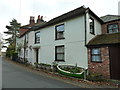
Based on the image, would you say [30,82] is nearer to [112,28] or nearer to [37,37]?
[37,37]

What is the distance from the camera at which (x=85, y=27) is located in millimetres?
12828

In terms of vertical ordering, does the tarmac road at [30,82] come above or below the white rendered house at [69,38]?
below

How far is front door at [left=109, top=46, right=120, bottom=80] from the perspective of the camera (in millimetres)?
10617

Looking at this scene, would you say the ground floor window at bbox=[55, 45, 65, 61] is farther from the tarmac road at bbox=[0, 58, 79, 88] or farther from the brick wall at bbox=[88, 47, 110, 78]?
the tarmac road at bbox=[0, 58, 79, 88]

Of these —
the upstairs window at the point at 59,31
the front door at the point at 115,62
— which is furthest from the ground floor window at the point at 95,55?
the upstairs window at the point at 59,31

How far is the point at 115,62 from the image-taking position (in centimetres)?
1077

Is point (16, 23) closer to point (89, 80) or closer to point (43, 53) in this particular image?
point (43, 53)

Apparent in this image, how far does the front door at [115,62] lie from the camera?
418 inches

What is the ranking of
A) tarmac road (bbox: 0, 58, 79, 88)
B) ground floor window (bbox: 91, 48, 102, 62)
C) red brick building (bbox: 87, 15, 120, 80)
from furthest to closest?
ground floor window (bbox: 91, 48, 102, 62) → red brick building (bbox: 87, 15, 120, 80) → tarmac road (bbox: 0, 58, 79, 88)

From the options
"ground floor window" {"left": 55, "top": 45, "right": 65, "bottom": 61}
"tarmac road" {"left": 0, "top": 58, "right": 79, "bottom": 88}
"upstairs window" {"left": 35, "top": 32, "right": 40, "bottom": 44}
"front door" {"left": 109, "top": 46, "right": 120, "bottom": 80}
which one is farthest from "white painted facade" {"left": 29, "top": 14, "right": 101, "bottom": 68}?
"tarmac road" {"left": 0, "top": 58, "right": 79, "bottom": 88}

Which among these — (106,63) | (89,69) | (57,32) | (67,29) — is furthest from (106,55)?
(57,32)

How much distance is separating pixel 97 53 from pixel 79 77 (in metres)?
2.91

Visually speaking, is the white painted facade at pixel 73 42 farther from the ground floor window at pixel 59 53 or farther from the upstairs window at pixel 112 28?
the upstairs window at pixel 112 28

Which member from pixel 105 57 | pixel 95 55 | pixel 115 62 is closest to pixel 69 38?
pixel 95 55
